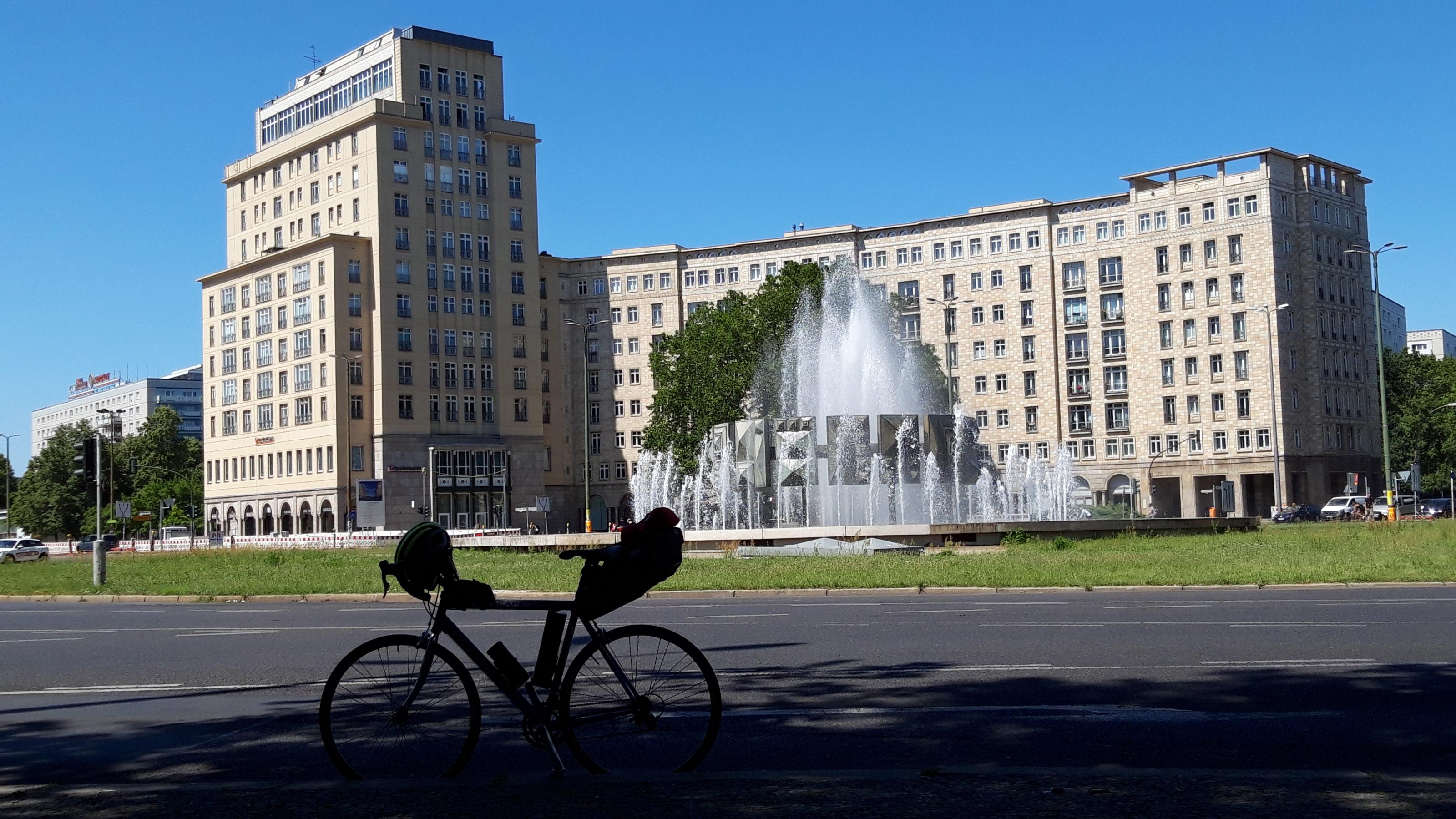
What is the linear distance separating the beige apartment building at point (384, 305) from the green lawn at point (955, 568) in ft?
175

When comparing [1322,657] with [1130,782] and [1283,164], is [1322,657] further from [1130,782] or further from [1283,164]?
[1283,164]

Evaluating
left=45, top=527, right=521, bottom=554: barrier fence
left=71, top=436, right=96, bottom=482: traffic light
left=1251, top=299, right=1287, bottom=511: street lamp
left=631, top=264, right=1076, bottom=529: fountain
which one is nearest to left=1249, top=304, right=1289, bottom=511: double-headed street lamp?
left=1251, top=299, right=1287, bottom=511: street lamp

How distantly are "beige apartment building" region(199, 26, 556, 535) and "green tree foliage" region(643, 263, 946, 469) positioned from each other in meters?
17.9

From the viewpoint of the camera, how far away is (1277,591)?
19484mm

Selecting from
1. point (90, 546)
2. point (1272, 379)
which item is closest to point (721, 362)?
point (1272, 379)

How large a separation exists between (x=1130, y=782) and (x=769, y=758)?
194 cm

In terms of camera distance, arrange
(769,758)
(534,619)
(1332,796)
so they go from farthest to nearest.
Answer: (534,619) < (769,758) < (1332,796)

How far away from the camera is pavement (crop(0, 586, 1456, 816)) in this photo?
19.4 ft

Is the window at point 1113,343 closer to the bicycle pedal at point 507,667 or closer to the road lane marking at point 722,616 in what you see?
the road lane marking at point 722,616

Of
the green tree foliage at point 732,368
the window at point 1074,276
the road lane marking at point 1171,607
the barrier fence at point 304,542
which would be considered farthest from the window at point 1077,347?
the road lane marking at point 1171,607

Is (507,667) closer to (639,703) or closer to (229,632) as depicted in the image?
(639,703)

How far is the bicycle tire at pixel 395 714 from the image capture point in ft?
21.2

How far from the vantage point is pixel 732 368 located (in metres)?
82.1

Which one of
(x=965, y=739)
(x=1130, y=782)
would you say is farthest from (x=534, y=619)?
(x=1130, y=782)
